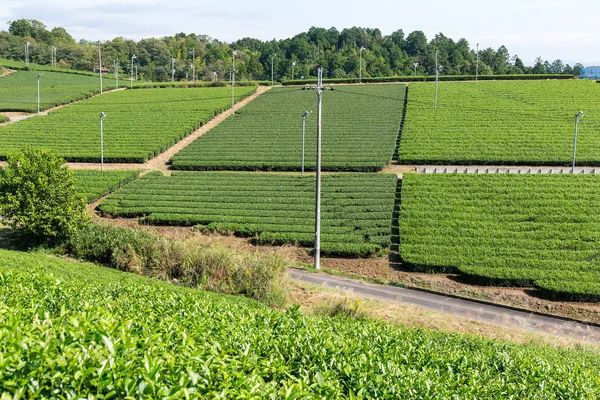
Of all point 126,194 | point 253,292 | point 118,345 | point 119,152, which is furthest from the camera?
point 119,152

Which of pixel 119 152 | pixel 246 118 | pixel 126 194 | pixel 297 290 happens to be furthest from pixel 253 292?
pixel 246 118

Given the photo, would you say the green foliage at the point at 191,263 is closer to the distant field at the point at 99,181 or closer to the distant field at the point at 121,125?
the distant field at the point at 99,181

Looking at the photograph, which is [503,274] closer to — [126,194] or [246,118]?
[126,194]

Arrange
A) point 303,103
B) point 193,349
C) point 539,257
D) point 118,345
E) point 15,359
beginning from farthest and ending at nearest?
1. point 303,103
2. point 539,257
3. point 193,349
4. point 118,345
5. point 15,359

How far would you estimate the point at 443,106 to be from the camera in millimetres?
65250

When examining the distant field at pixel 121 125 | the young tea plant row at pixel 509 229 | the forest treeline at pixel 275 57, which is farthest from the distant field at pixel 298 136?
the forest treeline at pixel 275 57

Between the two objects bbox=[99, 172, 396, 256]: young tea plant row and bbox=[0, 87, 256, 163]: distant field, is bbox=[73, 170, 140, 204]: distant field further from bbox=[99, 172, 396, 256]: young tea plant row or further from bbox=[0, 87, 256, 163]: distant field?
bbox=[0, 87, 256, 163]: distant field

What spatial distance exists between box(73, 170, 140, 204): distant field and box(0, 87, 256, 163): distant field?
5272mm

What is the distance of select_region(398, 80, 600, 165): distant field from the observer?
46.3 m

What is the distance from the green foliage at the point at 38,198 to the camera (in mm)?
27250

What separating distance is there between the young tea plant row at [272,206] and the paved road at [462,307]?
3.58 metres

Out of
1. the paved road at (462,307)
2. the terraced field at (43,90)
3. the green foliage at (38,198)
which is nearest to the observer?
the paved road at (462,307)

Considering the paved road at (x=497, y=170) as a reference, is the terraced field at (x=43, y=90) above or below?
above

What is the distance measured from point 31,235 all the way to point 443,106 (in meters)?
50.0
